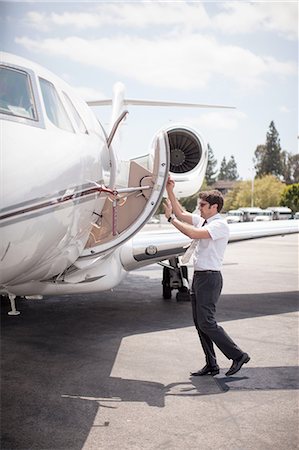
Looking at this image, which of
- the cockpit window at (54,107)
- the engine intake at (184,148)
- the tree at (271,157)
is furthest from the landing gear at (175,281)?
the tree at (271,157)

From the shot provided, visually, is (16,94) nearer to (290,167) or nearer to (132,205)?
(132,205)

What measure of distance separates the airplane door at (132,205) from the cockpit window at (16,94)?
1.01 metres

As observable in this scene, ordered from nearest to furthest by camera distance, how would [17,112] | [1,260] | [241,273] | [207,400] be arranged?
[1,260]
[17,112]
[207,400]
[241,273]

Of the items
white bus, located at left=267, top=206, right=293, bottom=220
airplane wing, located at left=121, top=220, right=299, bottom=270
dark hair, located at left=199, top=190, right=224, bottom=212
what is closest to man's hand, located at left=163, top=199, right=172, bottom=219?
dark hair, located at left=199, top=190, right=224, bottom=212

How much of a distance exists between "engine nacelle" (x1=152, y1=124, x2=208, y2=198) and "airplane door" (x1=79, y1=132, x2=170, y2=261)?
4.64 m

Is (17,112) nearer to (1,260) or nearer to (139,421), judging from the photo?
(1,260)

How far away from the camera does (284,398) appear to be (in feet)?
14.4

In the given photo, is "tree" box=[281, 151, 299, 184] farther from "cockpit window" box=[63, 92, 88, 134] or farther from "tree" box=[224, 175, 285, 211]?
"cockpit window" box=[63, 92, 88, 134]

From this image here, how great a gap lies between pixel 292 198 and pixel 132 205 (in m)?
63.4

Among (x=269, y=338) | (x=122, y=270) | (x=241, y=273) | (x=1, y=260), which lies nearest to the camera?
(x=1, y=260)

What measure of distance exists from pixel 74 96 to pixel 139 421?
2953 millimetres

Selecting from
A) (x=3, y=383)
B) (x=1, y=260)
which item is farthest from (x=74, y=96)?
(x=3, y=383)

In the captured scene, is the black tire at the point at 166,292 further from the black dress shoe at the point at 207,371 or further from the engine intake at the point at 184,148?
the black dress shoe at the point at 207,371

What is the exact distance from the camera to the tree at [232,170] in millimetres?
137875
